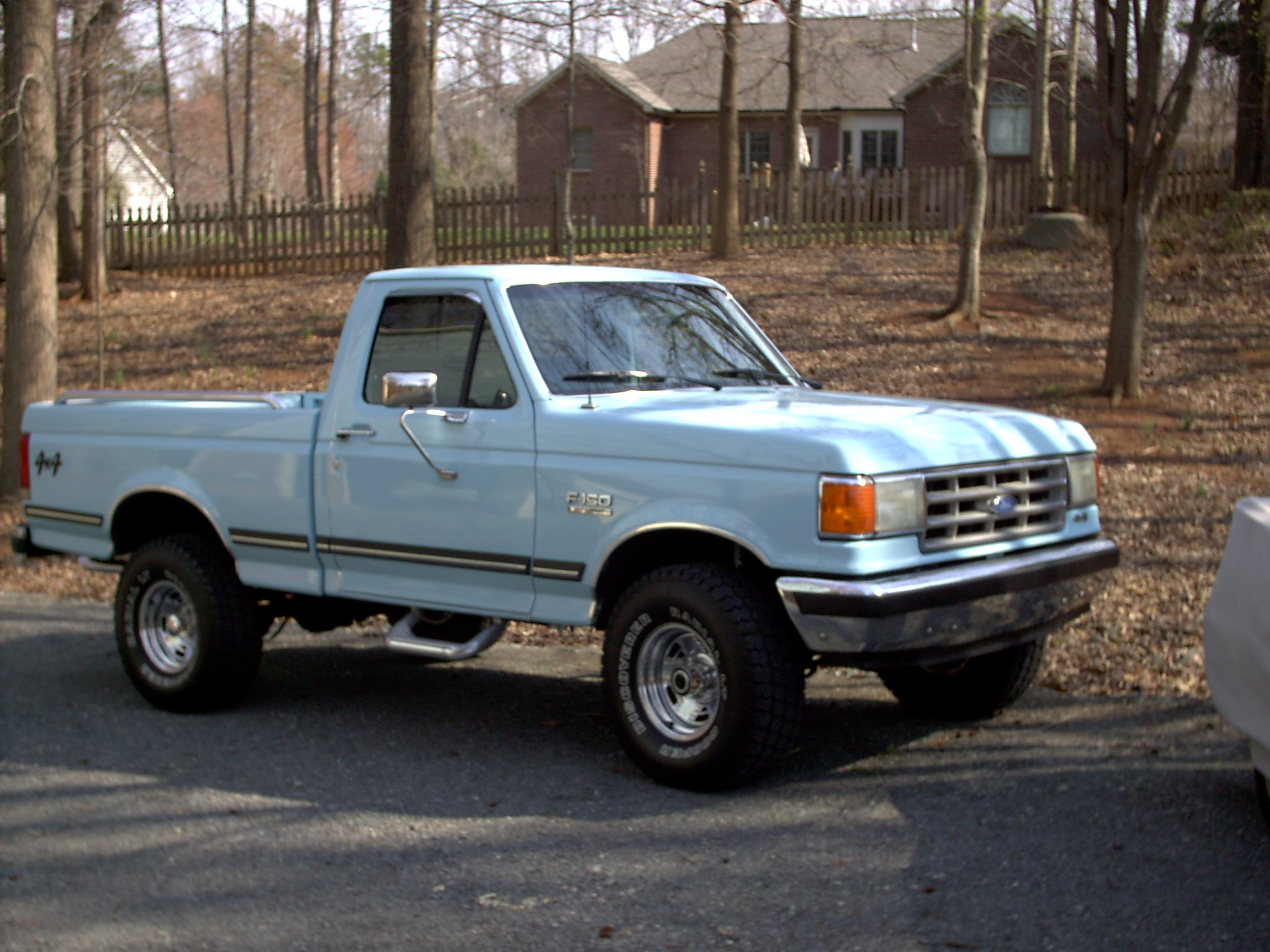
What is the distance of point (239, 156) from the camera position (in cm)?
7944

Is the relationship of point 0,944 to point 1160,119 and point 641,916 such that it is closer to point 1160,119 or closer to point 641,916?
point 641,916

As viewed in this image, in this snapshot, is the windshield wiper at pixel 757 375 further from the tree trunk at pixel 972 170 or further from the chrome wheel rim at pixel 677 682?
the tree trunk at pixel 972 170

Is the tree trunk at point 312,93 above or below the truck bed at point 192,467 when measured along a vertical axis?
above

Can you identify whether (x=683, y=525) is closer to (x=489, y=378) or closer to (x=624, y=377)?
(x=624, y=377)

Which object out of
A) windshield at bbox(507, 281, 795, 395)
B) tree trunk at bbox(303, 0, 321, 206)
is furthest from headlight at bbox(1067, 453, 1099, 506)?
tree trunk at bbox(303, 0, 321, 206)

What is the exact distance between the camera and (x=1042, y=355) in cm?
1467

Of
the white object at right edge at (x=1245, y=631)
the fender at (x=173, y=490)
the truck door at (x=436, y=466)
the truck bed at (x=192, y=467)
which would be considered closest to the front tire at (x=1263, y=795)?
the white object at right edge at (x=1245, y=631)

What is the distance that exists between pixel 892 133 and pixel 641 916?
4029cm

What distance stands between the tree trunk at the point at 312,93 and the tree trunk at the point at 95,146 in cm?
1902

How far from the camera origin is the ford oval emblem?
514 centimetres

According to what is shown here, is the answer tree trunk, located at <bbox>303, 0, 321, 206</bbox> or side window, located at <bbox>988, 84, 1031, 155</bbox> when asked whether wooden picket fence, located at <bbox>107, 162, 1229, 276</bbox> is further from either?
tree trunk, located at <bbox>303, 0, 321, 206</bbox>

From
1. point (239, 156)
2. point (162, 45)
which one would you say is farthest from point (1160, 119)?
point (239, 156)

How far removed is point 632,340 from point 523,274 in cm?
56

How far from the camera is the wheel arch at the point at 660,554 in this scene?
5.14 metres
